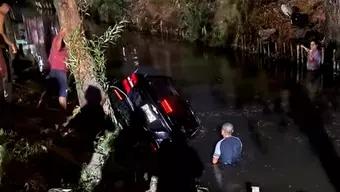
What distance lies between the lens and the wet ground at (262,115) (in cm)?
1016

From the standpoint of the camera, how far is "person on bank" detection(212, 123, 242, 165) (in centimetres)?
980

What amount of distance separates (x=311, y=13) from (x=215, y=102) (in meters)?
9.07

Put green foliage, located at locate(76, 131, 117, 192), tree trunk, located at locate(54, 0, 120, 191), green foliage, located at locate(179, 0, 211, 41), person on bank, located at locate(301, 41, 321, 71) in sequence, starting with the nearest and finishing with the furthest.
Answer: green foliage, located at locate(76, 131, 117, 192), tree trunk, located at locate(54, 0, 120, 191), person on bank, located at locate(301, 41, 321, 71), green foliage, located at locate(179, 0, 211, 41)

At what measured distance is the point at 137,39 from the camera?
26.4 meters

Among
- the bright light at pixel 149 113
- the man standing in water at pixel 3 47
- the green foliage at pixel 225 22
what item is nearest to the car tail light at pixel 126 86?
the bright light at pixel 149 113

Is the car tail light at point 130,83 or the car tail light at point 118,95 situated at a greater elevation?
the car tail light at point 130,83

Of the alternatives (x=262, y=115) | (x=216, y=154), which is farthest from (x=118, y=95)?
(x=262, y=115)

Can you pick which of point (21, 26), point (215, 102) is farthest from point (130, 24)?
point (215, 102)

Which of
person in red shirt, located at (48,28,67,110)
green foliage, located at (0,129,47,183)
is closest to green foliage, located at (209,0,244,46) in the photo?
person in red shirt, located at (48,28,67,110)

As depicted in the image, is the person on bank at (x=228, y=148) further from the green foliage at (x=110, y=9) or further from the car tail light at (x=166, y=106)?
the green foliage at (x=110, y=9)

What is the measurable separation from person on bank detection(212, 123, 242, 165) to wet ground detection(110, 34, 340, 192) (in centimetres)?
19

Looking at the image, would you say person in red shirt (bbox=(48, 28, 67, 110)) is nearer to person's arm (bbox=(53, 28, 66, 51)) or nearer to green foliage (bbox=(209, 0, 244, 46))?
person's arm (bbox=(53, 28, 66, 51))

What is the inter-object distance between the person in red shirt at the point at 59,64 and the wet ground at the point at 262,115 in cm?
289

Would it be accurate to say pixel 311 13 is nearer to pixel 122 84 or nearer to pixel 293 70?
pixel 293 70
